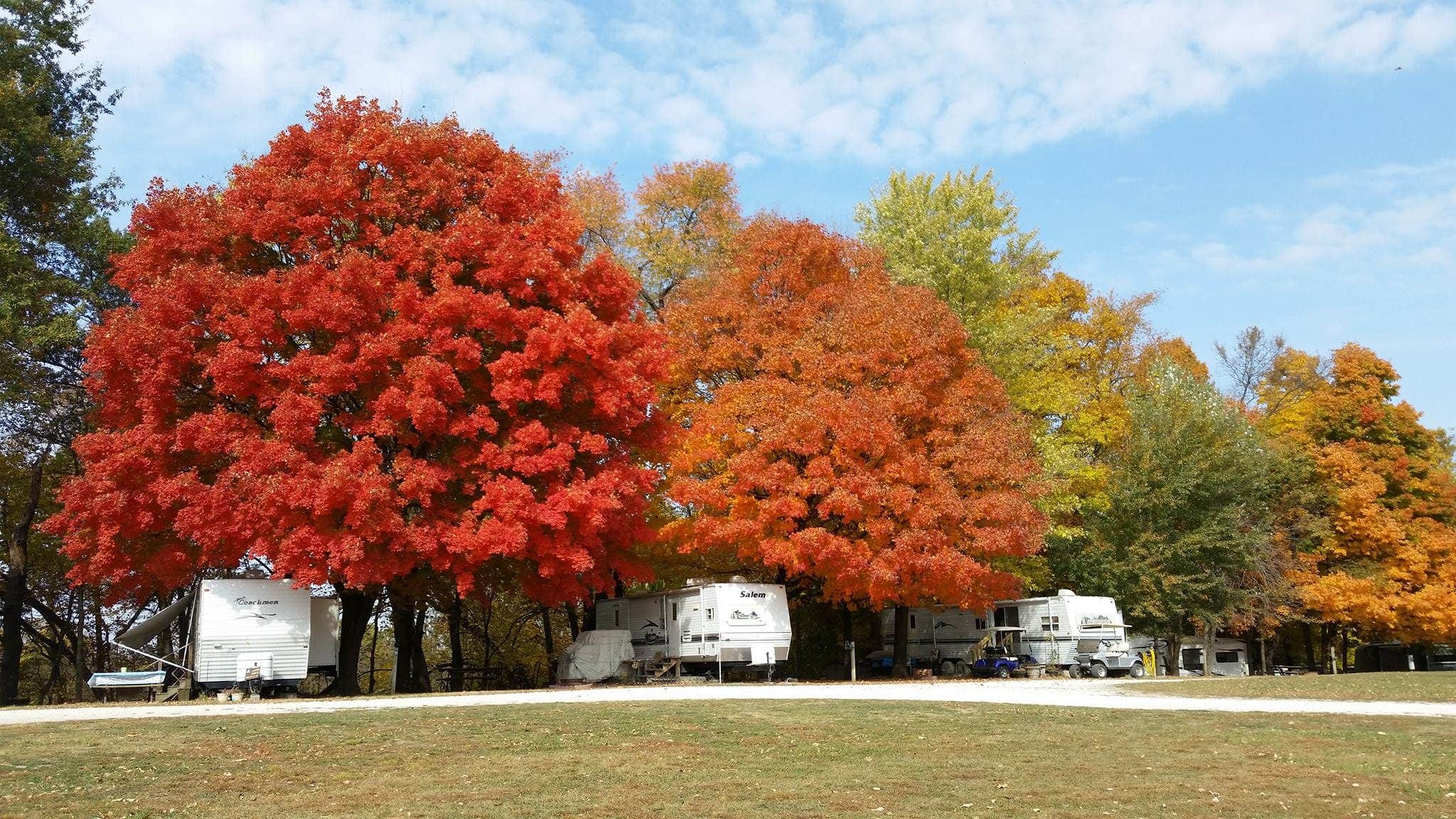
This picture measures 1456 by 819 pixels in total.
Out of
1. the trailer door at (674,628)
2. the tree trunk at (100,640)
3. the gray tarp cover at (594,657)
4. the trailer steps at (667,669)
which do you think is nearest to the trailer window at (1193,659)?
the trailer steps at (667,669)

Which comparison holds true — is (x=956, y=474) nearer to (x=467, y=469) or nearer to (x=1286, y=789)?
(x=467, y=469)

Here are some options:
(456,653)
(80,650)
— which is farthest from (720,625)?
(80,650)

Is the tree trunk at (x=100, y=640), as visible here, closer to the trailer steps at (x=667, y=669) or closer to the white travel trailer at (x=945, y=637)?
the trailer steps at (x=667, y=669)

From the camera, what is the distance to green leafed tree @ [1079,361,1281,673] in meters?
39.0

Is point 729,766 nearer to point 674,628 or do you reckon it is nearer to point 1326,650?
point 674,628

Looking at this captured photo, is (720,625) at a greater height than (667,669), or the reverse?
(720,625)

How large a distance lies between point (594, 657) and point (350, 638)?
245 inches

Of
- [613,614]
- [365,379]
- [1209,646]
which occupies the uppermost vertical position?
[365,379]

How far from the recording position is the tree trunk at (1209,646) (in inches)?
1572

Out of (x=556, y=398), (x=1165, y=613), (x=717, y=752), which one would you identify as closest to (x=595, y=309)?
(x=556, y=398)

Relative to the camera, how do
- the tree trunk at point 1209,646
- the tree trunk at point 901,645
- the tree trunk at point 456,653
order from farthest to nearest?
1. the tree trunk at point 1209,646
2. the tree trunk at point 456,653
3. the tree trunk at point 901,645

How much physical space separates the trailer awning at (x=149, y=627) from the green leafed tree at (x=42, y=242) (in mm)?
3545

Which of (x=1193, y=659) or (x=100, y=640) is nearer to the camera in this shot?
(x=100, y=640)

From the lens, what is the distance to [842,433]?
97.2 ft
